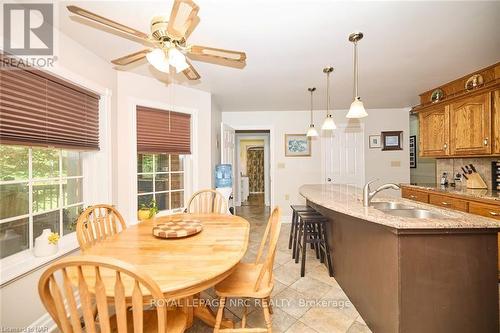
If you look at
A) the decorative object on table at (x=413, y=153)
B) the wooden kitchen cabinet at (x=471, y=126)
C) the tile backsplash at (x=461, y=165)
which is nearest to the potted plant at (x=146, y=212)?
the wooden kitchen cabinet at (x=471, y=126)

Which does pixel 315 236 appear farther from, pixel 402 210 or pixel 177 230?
pixel 177 230

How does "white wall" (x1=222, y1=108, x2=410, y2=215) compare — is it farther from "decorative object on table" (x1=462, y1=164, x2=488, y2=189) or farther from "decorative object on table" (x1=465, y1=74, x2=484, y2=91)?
"decorative object on table" (x1=465, y1=74, x2=484, y2=91)

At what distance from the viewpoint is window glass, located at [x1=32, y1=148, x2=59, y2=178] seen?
1846 millimetres

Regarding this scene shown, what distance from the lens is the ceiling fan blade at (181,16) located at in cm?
104

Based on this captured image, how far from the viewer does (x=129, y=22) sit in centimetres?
181

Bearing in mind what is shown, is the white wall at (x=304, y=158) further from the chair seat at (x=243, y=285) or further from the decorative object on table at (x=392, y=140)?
the chair seat at (x=243, y=285)

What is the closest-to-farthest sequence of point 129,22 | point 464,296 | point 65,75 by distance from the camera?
point 464,296 → point 129,22 → point 65,75

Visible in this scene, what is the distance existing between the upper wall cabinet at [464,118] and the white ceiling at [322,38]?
23 centimetres

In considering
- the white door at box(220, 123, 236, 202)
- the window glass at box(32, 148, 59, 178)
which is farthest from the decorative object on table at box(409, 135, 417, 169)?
the window glass at box(32, 148, 59, 178)

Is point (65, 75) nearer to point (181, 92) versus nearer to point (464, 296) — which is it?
point (181, 92)

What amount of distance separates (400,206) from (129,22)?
2.79 m

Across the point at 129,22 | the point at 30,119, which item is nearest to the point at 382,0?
the point at 129,22

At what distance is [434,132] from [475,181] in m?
0.87

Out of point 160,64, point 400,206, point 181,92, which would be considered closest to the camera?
point 160,64
